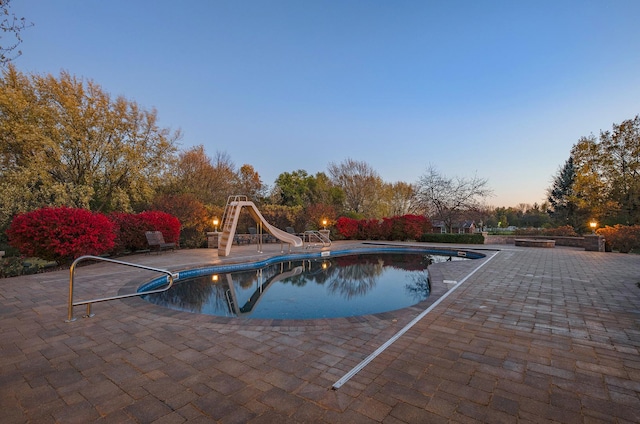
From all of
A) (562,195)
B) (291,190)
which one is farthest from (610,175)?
(291,190)

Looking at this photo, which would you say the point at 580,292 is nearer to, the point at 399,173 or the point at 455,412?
the point at 455,412

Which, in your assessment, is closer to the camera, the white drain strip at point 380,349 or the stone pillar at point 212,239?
the white drain strip at point 380,349

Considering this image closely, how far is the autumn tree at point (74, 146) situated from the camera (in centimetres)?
1037

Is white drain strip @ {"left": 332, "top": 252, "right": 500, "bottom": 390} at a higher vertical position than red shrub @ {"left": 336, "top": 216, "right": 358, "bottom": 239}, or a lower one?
lower

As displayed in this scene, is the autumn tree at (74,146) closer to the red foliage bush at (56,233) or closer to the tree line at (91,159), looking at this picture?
the tree line at (91,159)

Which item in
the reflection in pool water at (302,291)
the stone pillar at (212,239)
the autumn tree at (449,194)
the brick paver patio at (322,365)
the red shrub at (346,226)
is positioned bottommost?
the reflection in pool water at (302,291)

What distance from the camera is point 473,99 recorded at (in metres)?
14.0

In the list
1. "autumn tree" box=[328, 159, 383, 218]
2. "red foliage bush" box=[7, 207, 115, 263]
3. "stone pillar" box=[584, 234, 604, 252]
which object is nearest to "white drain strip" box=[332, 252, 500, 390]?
"red foliage bush" box=[7, 207, 115, 263]

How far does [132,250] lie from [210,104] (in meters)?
10.5

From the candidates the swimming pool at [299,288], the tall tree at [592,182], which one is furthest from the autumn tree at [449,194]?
the swimming pool at [299,288]

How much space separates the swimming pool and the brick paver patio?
117cm

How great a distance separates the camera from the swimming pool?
4.95 meters

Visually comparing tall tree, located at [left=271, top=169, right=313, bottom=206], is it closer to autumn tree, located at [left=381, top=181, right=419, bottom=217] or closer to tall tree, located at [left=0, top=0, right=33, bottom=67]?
autumn tree, located at [left=381, top=181, right=419, bottom=217]

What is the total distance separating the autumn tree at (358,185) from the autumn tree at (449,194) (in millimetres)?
5589
